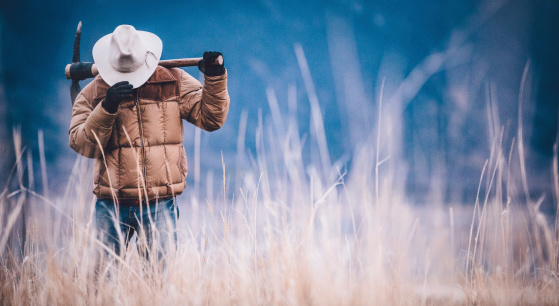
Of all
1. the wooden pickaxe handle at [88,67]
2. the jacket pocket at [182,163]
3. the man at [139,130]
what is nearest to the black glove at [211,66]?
the man at [139,130]

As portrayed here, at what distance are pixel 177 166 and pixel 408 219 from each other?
1.04 m

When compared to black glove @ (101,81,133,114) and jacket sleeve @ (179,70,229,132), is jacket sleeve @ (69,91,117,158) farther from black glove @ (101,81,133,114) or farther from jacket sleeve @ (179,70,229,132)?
jacket sleeve @ (179,70,229,132)

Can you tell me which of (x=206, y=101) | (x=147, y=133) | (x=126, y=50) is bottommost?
(x=147, y=133)

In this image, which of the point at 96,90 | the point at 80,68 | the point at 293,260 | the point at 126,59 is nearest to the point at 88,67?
the point at 80,68

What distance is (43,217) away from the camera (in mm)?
1812

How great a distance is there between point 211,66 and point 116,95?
0.39 meters

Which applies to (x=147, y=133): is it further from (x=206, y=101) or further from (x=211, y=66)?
(x=211, y=66)

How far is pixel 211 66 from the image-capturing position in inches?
55.1

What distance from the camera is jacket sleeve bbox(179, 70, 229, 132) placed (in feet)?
4.63

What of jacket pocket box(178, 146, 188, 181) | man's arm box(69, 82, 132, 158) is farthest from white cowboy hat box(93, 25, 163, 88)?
jacket pocket box(178, 146, 188, 181)

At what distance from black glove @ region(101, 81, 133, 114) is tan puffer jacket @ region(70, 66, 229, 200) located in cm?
8

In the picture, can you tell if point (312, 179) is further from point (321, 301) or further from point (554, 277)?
point (554, 277)

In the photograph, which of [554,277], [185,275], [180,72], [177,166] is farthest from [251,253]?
[554,277]

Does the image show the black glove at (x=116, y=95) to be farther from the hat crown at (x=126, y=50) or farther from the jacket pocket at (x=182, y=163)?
the jacket pocket at (x=182, y=163)
